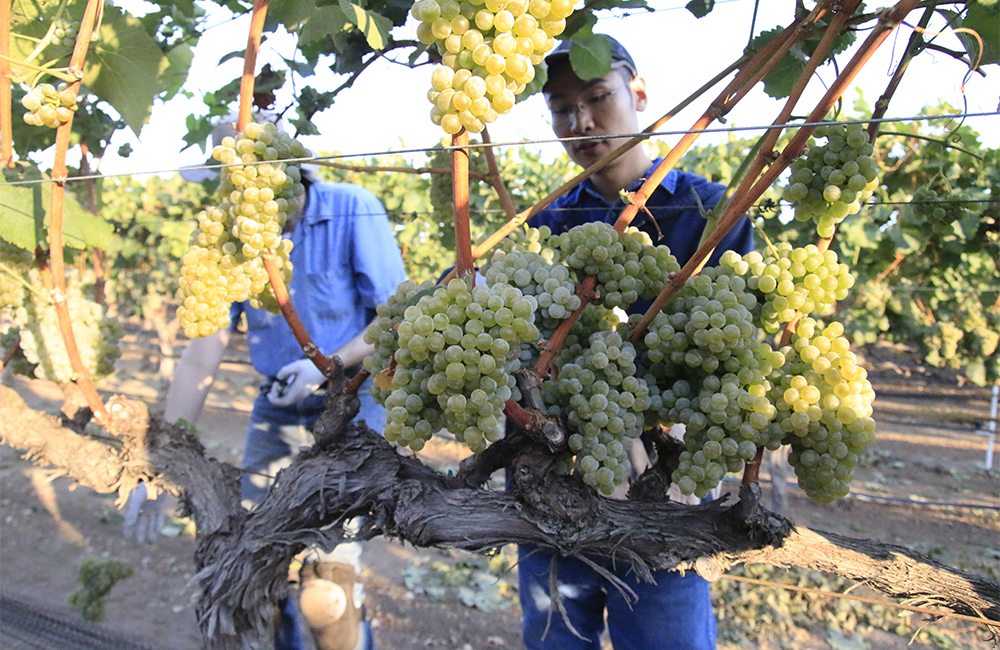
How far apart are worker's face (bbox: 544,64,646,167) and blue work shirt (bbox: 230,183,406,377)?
35.6 inches

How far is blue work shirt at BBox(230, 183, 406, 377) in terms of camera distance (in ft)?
8.49

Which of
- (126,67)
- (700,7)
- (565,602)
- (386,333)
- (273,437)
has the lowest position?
(565,602)

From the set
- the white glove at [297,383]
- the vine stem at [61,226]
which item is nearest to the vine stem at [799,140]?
the vine stem at [61,226]

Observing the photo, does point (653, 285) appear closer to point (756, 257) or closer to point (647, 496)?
point (756, 257)

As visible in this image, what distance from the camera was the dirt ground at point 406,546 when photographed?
3580mm

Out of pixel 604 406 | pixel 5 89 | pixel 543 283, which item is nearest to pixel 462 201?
pixel 543 283

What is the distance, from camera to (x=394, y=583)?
4.21 m

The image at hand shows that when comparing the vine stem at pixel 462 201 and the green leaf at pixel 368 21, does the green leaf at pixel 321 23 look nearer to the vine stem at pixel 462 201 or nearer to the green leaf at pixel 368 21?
the green leaf at pixel 368 21

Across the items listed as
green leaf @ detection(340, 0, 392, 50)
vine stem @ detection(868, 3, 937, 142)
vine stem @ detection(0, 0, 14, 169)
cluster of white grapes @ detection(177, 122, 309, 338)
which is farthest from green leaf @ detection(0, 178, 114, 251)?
vine stem @ detection(868, 3, 937, 142)

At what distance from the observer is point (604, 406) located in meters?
1.16

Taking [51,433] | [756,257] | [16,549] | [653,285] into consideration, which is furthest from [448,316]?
[16,549]

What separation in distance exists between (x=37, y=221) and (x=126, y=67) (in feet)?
1.49

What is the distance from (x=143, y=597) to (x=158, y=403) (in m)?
5.43

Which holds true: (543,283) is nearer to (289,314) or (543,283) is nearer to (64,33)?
(289,314)
